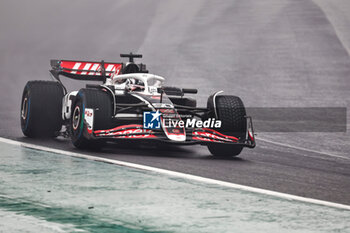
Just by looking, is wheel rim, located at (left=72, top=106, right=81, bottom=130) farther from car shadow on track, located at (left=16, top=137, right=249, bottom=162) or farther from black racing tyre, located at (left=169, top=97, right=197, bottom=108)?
black racing tyre, located at (left=169, top=97, right=197, bottom=108)

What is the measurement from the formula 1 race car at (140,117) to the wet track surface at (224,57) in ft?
0.98

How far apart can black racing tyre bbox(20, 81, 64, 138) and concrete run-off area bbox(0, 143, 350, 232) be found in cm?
434

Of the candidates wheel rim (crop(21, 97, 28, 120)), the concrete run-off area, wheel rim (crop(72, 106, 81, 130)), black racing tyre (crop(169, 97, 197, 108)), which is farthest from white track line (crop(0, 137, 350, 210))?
black racing tyre (crop(169, 97, 197, 108))

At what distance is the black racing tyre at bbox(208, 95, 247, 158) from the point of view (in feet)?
34.3

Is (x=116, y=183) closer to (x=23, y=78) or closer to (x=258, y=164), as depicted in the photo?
(x=258, y=164)

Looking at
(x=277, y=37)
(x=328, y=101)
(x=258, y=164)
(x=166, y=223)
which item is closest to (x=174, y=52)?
(x=277, y=37)

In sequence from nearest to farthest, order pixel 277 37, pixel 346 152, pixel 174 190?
pixel 174 190 → pixel 346 152 → pixel 277 37

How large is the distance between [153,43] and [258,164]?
20624 mm

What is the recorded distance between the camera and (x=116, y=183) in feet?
23.4

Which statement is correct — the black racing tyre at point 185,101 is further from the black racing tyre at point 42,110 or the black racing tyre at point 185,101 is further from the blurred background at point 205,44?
the blurred background at point 205,44

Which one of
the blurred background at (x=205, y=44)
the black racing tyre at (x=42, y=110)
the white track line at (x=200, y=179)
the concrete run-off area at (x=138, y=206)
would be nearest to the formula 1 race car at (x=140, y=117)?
the black racing tyre at (x=42, y=110)

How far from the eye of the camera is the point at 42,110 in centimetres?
1231

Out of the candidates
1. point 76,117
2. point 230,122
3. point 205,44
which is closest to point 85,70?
point 76,117

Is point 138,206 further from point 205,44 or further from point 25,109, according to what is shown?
point 205,44
